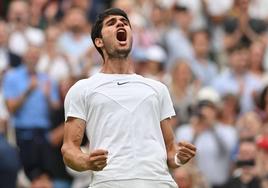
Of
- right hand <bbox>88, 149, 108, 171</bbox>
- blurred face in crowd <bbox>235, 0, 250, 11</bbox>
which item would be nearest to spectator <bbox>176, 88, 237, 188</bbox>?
blurred face in crowd <bbox>235, 0, 250, 11</bbox>

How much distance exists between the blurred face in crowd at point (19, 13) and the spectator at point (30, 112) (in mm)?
1315

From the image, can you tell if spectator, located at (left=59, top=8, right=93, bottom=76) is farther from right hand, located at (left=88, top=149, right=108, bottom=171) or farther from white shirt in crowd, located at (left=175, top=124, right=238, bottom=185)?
right hand, located at (left=88, top=149, right=108, bottom=171)

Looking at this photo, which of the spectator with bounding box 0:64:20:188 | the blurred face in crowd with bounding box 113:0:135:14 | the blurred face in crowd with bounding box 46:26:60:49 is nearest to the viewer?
the spectator with bounding box 0:64:20:188

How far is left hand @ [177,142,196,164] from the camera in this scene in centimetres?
759

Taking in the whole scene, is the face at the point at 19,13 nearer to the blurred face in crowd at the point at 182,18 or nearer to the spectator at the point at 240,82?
the blurred face in crowd at the point at 182,18

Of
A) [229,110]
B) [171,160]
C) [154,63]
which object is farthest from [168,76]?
[171,160]

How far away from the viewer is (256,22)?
1712 cm

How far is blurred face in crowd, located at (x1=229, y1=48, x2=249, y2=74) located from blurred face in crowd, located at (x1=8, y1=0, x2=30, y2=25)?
2974 mm

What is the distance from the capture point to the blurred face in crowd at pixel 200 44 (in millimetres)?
16031

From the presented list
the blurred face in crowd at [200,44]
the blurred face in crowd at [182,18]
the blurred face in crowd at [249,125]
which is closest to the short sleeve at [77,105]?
the blurred face in crowd at [249,125]

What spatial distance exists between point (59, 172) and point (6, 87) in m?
1.29

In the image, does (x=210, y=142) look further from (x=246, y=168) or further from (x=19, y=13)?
(x=19, y=13)

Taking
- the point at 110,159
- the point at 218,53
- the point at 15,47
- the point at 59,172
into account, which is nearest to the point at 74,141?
the point at 110,159

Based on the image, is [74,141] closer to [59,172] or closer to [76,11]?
[59,172]
